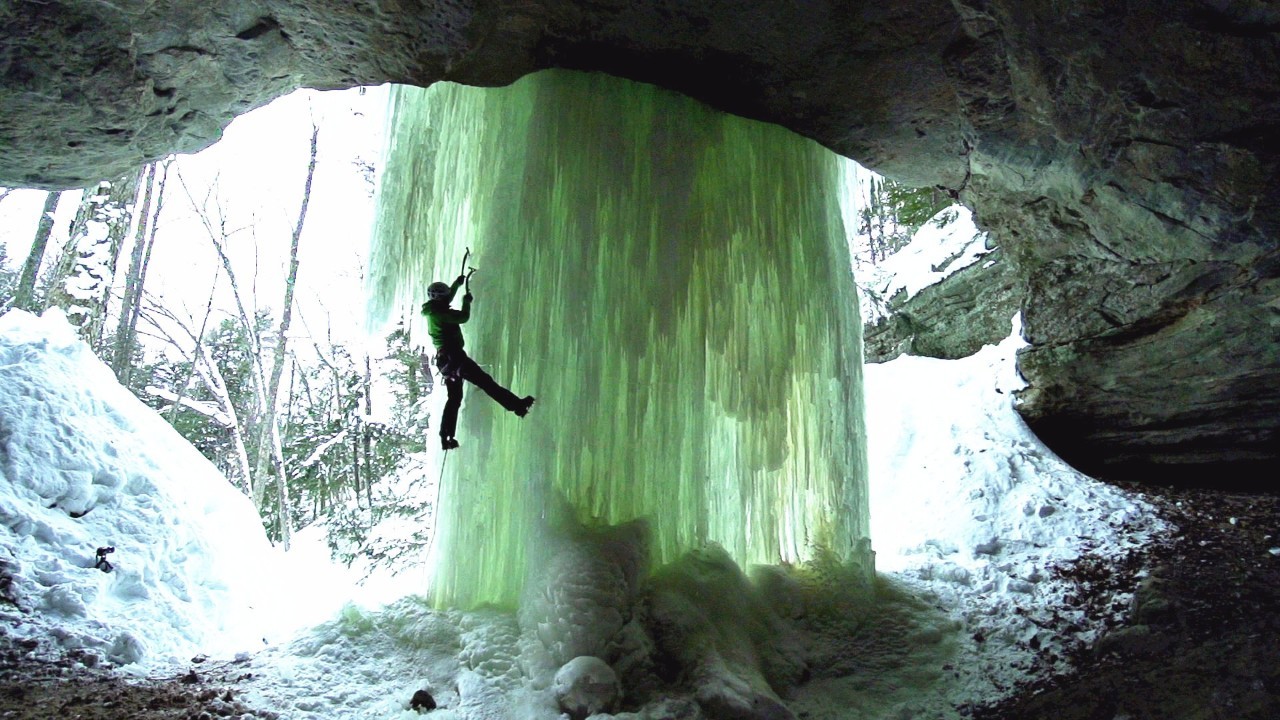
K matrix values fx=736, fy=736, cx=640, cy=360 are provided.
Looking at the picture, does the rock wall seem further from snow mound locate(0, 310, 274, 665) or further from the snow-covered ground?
snow mound locate(0, 310, 274, 665)

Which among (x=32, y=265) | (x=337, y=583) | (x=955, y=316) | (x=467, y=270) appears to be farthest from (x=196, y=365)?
(x=955, y=316)

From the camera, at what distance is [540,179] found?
482 centimetres

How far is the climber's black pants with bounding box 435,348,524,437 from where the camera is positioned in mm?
4461

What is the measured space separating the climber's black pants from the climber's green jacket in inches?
2.2

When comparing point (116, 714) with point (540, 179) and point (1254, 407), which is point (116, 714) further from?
point (1254, 407)

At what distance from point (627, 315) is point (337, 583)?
13.1 ft

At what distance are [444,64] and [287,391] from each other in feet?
57.0

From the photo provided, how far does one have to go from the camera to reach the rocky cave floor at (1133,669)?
346 centimetres

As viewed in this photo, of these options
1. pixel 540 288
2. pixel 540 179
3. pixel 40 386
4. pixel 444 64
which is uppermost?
pixel 444 64

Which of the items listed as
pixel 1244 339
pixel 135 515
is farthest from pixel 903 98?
pixel 135 515

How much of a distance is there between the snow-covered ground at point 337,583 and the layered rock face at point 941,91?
1.49m

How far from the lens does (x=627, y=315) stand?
4.76 metres

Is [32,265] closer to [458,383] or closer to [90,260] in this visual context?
[90,260]

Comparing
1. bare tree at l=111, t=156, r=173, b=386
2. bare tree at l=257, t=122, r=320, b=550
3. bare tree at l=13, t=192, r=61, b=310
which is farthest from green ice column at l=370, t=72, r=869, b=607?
bare tree at l=111, t=156, r=173, b=386
